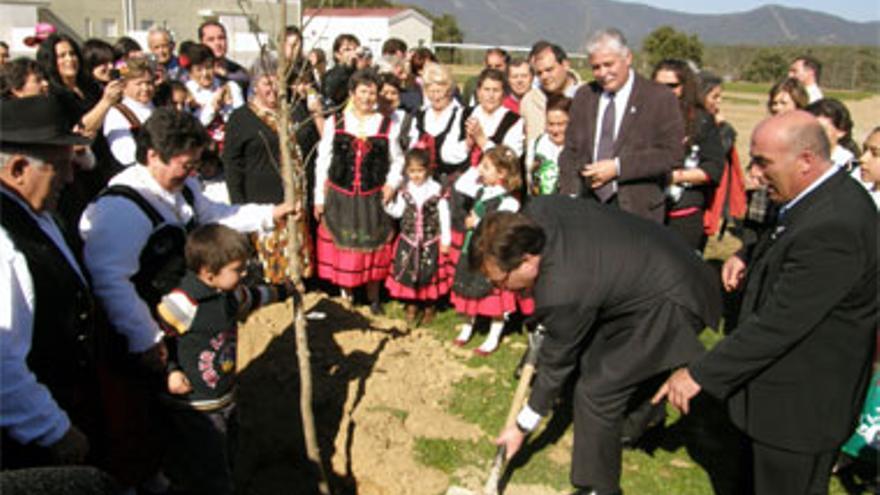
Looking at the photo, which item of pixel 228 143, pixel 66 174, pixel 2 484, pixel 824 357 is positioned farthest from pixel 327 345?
pixel 2 484

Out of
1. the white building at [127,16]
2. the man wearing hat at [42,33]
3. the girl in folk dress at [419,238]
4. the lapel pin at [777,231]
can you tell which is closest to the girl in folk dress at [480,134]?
the girl in folk dress at [419,238]

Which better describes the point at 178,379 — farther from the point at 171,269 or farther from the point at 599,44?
the point at 599,44

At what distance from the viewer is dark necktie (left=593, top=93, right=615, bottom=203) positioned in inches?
183

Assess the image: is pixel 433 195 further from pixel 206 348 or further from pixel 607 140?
pixel 206 348

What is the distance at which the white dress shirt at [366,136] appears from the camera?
5883 millimetres

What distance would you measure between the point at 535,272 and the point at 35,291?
1.96 m

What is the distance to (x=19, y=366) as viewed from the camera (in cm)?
222

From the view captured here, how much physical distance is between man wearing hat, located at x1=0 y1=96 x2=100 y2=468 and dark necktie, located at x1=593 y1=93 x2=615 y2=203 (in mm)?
3233

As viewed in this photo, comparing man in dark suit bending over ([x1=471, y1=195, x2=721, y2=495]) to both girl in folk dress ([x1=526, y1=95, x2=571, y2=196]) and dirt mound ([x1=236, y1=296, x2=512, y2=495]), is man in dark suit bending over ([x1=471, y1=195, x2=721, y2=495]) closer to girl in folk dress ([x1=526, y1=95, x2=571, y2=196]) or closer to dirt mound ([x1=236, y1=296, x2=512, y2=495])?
dirt mound ([x1=236, y1=296, x2=512, y2=495])

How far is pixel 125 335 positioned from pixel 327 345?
2.56 metres

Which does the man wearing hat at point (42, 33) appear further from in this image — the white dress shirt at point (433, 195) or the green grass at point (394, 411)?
the green grass at point (394, 411)

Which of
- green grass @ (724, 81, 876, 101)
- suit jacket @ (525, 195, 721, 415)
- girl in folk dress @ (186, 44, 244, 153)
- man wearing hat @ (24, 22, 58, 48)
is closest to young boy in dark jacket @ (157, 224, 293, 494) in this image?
suit jacket @ (525, 195, 721, 415)

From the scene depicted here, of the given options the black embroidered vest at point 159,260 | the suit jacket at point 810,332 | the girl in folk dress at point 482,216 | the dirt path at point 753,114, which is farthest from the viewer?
the dirt path at point 753,114

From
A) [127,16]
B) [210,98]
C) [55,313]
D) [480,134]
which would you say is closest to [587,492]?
[55,313]
